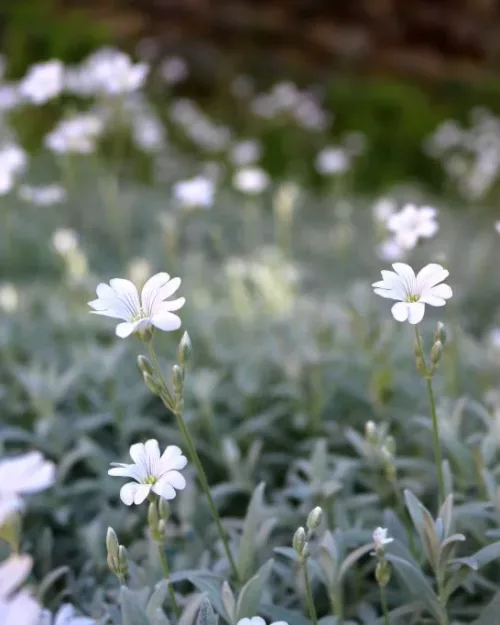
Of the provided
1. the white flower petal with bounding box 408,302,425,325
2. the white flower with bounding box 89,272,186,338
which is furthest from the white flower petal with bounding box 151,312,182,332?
the white flower petal with bounding box 408,302,425,325

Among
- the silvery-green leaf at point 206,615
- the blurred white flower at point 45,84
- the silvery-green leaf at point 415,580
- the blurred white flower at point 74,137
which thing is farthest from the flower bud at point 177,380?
the blurred white flower at point 74,137

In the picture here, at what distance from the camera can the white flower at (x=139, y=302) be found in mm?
814

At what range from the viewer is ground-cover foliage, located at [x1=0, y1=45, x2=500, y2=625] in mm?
870

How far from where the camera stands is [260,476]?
1.41 metres

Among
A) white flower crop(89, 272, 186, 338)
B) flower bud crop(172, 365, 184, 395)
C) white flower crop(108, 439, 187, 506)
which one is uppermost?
white flower crop(89, 272, 186, 338)

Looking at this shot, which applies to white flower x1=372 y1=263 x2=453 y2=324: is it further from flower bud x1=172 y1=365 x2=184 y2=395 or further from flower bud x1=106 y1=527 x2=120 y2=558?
flower bud x1=106 y1=527 x2=120 y2=558

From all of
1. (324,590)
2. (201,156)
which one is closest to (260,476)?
(324,590)

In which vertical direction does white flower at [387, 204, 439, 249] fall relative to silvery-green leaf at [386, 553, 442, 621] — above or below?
above

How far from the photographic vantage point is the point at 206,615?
0.83 m

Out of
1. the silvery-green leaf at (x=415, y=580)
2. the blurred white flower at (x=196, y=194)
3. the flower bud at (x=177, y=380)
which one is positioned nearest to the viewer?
the flower bud at (x=177, y=380)

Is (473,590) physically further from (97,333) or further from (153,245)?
(153,245)

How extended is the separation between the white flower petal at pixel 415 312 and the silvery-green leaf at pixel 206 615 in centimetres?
38

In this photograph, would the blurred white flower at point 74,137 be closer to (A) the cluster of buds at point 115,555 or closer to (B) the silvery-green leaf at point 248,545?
(B) the silvery-green leaf at point 248,545

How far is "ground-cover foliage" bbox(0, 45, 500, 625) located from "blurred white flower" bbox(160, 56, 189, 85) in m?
1.57
